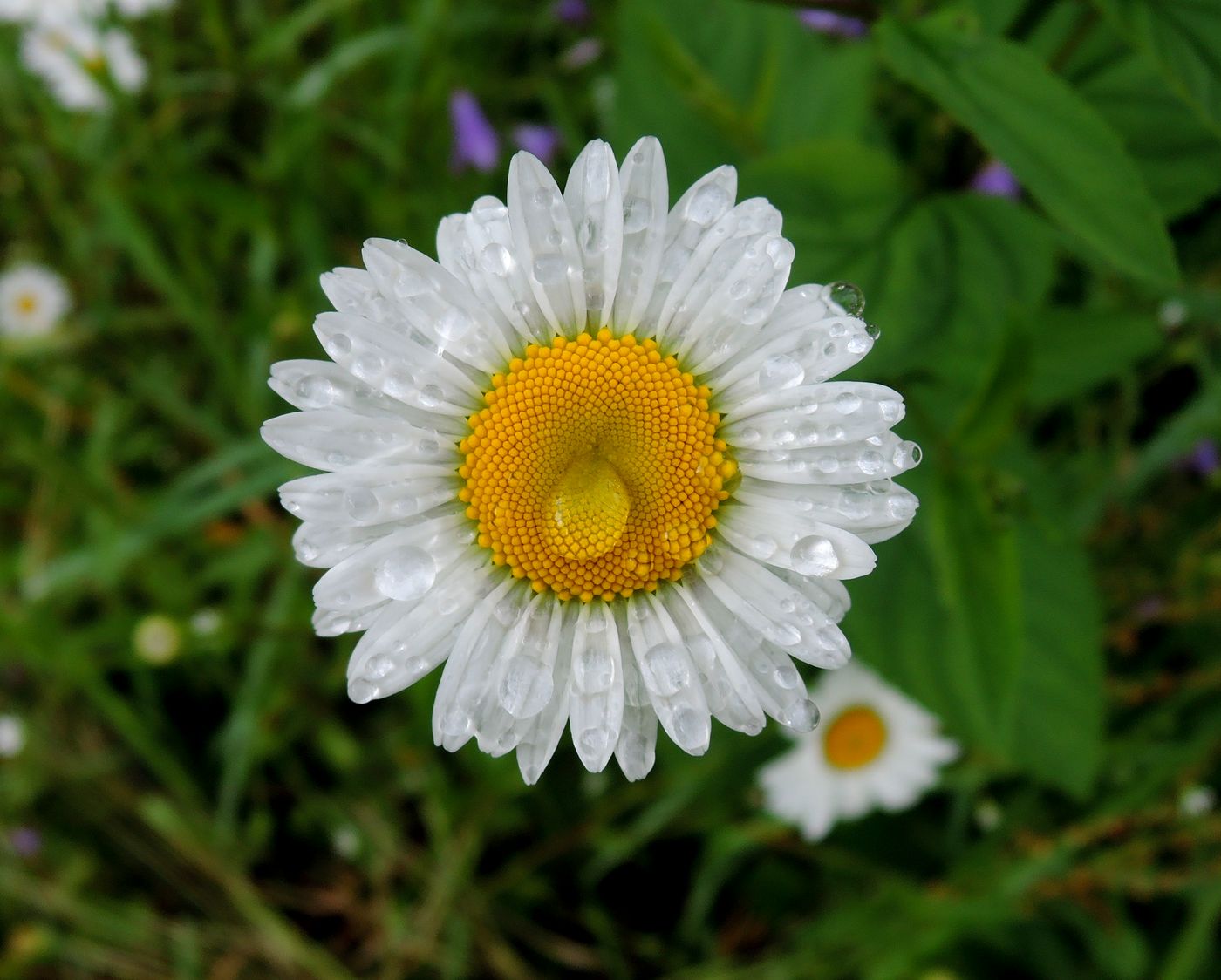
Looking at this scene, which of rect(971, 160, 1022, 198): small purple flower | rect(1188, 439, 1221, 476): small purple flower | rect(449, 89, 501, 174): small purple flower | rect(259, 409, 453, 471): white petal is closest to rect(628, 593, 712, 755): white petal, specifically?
rect(259, 409, 453, 471): white petal

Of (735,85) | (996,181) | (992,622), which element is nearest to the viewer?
(992,622)

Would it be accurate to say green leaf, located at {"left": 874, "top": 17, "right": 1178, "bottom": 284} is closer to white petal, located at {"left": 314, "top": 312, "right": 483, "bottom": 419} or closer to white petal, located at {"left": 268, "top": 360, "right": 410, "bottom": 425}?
white petal, located at {"left": 314, "top": 312, "right": 483, "bottom": 419}

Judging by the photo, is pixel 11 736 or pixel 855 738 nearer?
pixel 855 738

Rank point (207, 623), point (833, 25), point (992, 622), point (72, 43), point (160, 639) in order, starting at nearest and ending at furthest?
point (992, 622) < point (160, 639) < point (207, 623) < point (833, 25) < point (72, 43)

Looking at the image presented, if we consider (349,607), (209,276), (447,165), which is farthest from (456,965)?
(447,165)

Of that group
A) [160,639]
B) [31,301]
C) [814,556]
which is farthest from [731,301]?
[31,301]

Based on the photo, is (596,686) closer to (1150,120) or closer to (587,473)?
(587,473)
